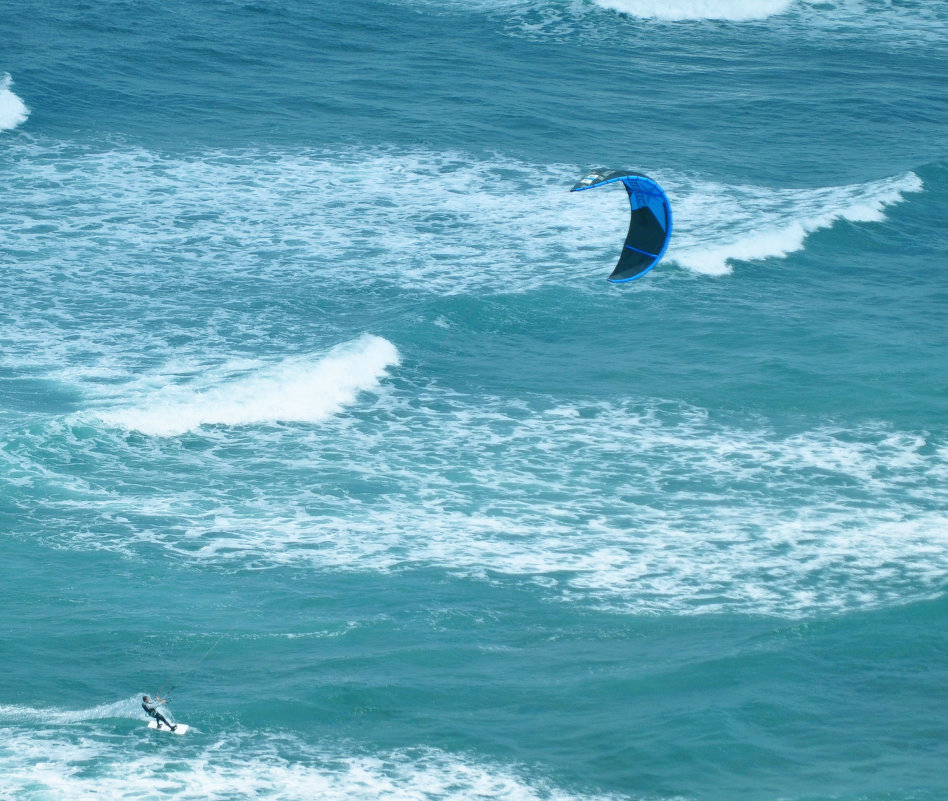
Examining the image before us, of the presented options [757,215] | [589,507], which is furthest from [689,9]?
[589,507]

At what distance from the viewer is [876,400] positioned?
2772cm

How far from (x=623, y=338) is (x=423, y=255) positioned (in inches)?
262

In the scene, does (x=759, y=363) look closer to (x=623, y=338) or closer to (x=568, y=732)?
(x=623, y=338)

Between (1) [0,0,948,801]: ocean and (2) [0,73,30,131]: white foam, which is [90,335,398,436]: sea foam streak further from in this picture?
(2) [0,73,30,131]: white foam

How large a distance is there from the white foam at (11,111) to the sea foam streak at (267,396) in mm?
18915

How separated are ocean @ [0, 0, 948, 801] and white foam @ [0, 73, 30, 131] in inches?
6.1

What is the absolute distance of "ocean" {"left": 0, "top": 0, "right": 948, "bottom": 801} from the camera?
1789 cm

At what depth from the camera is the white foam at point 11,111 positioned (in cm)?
4312

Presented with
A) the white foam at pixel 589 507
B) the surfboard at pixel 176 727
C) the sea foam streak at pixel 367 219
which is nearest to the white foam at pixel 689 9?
the sea foam streak at pixel 367 219

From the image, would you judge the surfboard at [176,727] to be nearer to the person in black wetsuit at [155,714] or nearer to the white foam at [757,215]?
the person in black wetsuit at [155,714]

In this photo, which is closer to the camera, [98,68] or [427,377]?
[427,377]

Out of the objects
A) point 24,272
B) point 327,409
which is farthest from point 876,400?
point 24,272

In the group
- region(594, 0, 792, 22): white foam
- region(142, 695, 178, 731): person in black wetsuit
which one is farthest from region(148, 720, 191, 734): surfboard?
region(594, 0, 792, 22): white foam

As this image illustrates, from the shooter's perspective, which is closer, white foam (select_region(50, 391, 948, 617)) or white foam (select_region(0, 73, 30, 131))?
white foam (select_region(50, 391, 948, 617))
